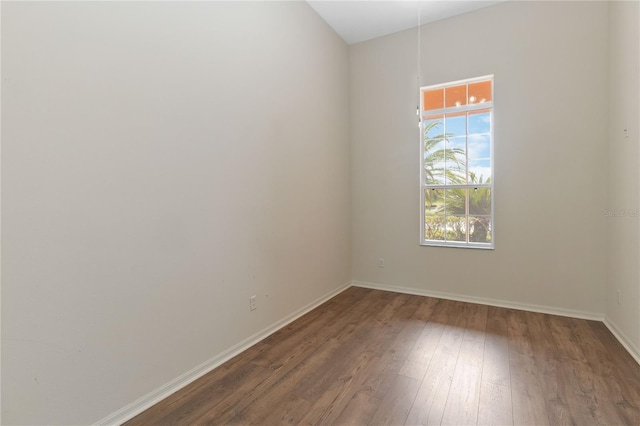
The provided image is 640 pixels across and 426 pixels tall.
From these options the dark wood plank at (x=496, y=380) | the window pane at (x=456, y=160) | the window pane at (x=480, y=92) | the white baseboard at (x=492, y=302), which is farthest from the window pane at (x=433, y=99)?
the dark wood plank at (x=496, y=380)

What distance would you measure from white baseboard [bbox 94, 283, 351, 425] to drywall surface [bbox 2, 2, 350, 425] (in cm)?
4

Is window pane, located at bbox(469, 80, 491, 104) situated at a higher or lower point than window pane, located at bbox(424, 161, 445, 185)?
higher

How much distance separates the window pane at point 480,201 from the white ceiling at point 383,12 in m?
2.12

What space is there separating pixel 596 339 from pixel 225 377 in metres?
3.14

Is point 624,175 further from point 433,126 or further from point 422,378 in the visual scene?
point 422,378

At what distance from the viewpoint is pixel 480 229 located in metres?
3.68

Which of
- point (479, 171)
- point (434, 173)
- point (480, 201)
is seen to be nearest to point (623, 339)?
point (480, 201)

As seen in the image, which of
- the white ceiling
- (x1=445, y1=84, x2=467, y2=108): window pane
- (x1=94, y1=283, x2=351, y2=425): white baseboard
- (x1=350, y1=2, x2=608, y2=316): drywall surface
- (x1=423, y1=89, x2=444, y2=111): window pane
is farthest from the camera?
(x1=423, y1=89, x2=444, y2=111): window pane

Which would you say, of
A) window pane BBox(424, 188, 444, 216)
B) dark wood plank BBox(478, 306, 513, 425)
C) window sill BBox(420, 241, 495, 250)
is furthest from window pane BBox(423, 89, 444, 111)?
dark wood plank BBox(478, 306, 513, 425)

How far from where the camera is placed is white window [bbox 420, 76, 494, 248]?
3.61m

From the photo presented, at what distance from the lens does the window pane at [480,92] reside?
11.7 ft

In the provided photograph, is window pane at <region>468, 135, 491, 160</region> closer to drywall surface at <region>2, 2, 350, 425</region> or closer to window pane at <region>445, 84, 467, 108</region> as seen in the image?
window pane at <region>445, 84, 467, 108</region>

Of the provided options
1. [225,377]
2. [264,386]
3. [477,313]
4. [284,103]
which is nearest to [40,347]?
[225,377]

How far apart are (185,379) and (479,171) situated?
12.0 feet
